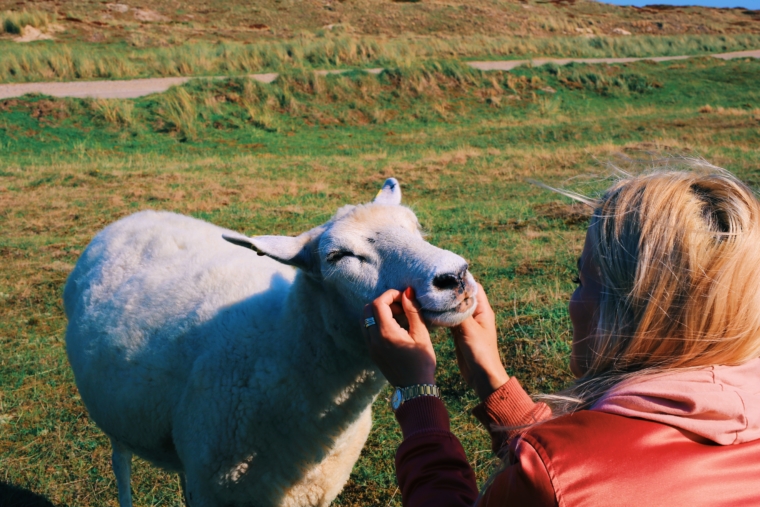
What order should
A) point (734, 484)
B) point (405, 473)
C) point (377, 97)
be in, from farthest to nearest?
point (377, 97) → point (405, 473) → point (734, 484)

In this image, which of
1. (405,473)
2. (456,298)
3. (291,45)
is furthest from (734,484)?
(291,45)

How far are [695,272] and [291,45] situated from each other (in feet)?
92.3

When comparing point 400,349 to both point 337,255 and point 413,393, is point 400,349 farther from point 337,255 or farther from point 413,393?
point 337,255

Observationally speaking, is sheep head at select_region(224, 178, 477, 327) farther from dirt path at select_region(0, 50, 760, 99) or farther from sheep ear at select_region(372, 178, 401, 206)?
dirt path at select_region(0, 50, 760, 99)

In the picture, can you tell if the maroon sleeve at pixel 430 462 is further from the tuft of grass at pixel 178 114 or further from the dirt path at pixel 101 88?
the dirt path at pixel 101 88

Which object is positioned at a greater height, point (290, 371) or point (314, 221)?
point (290, 371)

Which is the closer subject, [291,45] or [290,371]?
[290,371]

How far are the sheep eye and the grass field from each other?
123 centimetres

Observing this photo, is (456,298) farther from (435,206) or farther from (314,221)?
(435,206)

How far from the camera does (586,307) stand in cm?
158

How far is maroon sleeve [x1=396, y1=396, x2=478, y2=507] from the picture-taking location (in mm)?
1413

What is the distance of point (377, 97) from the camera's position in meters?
20.3

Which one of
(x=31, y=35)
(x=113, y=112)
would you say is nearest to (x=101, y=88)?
(x=113, y=112)

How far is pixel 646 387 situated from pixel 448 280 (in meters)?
1.18
